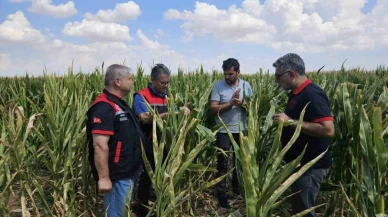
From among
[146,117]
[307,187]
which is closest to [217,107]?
[146,117]

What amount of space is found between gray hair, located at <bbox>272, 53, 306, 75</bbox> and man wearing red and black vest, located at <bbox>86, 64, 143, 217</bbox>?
1079 millimetres

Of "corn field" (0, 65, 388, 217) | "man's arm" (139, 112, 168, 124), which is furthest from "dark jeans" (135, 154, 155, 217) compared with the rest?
"man's arm" (139, 112, 168, 124)

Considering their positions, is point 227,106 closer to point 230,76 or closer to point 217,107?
point 217,107

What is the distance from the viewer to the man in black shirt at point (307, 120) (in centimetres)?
246

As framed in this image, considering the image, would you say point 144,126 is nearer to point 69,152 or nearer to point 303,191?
point 69,152

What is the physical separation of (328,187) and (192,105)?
1663 mm

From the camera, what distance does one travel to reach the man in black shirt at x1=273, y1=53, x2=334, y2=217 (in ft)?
8.07

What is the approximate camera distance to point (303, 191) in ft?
8.30

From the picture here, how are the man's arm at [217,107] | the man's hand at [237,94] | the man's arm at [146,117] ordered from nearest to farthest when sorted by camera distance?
the man's arm at [146,117] → the man's hand at [237,94] → the man's arm at [217,107]

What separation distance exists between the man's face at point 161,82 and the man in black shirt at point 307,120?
1.09 metres

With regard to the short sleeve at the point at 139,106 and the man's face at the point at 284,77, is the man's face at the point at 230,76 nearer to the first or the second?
the short sleeve at the point at 139,106

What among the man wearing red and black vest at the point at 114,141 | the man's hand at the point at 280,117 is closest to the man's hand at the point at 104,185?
the man wearing red and black vest at the point at 114,141

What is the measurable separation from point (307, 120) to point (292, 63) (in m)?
0.40

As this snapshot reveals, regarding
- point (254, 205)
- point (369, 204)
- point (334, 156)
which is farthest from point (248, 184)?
point (334, 156)
